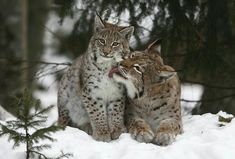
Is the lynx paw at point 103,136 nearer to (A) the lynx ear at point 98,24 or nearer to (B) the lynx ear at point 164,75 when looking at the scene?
(B) the lynx ear at point 164,75

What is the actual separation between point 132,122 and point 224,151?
1.33 metres

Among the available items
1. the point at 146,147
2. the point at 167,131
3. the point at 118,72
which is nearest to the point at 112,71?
the point at 118,72

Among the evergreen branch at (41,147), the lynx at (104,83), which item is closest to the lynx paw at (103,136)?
the lynx at (104,83)

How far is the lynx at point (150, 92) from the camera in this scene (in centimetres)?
689

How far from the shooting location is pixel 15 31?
13.1 m

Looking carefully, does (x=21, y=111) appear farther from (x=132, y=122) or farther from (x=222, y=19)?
(x=222, y=19)

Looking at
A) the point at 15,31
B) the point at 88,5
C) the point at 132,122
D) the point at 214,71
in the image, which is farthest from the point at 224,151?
the point at 15,31

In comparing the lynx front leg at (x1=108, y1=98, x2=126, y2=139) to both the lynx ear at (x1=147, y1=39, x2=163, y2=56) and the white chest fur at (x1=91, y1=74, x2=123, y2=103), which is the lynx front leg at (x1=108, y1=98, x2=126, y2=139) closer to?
the white chest fur at (x1=91, y1=74, x2=123, y2=103)

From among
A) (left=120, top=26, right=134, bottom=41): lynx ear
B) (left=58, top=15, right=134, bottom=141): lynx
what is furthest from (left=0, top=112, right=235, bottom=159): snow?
(left=120, top=26, right=134, bottom=41): lynx ear

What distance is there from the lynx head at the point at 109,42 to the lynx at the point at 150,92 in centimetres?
13

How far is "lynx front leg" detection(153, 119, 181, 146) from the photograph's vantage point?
6.55 metres

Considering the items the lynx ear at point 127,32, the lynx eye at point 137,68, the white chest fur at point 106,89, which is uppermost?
the lynx ear at point 127,32

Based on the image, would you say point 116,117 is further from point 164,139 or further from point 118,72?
point 164,139

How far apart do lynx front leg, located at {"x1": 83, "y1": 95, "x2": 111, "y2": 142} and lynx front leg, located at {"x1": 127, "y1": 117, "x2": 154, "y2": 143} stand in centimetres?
29
